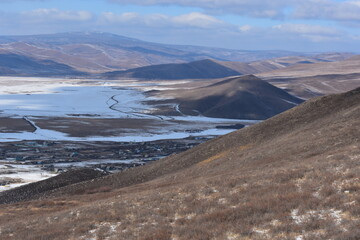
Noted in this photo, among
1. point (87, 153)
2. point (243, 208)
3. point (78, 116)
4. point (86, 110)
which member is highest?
point (243, 208)

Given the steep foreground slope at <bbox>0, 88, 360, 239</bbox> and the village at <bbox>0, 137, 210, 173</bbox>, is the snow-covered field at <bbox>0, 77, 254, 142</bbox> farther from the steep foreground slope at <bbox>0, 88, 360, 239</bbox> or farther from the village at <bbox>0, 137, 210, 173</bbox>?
the steep foreground slope at <bbox>0, 88, 360, 239</bbox>

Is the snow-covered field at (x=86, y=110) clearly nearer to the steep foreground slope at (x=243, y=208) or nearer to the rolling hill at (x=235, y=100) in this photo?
the rolling hill at (x=235, y=100)

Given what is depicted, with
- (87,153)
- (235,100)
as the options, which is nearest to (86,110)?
(235,100)

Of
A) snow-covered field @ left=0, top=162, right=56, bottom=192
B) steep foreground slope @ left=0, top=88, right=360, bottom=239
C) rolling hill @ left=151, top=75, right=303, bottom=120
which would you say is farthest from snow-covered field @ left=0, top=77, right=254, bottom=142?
steep foreground slope @ left=0, top=88, right=360, bottom=239

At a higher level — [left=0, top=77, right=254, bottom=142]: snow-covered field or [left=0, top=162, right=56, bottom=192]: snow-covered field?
[left=0, top=162, right=56, bottom=192]: snow-covered field

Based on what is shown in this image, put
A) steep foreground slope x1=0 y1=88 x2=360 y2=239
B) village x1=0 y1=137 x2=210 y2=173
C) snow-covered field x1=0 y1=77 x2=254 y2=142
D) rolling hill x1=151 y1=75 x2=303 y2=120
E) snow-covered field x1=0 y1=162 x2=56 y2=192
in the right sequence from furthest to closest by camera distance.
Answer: rolling hill x1=151 y1=75 x2=303 y2=120 < snow-covered field x1=0 y1=77 x2=254 y2=142 < village x1=0 y1=137 x2=210 y2=173 < snow-covered field x1=0 y1=162 x2=56 y2=192 < steep foreground slope x1=0 y1=88 x2=360 y2=239

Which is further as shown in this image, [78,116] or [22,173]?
[78,116]

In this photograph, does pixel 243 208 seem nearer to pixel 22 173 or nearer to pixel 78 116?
pixel 22 173

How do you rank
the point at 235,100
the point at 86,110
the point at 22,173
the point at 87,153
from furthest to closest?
the point at 235,100 < the point at 86,110 < the point at 87,153 < the point at 22,173

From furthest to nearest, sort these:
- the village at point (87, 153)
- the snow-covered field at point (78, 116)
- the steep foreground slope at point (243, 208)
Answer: the snow-covered field at point (78, 116) → the village at point (87, 153) → the steep foreground slope at point (243, 208)

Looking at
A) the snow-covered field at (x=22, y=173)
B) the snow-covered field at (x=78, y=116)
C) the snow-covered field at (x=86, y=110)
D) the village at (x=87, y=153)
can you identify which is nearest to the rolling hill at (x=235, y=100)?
the snow-covered field at (x=78, y=116)

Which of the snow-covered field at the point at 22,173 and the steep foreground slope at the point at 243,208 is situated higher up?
the steep foreground slope at the point at 243,208
